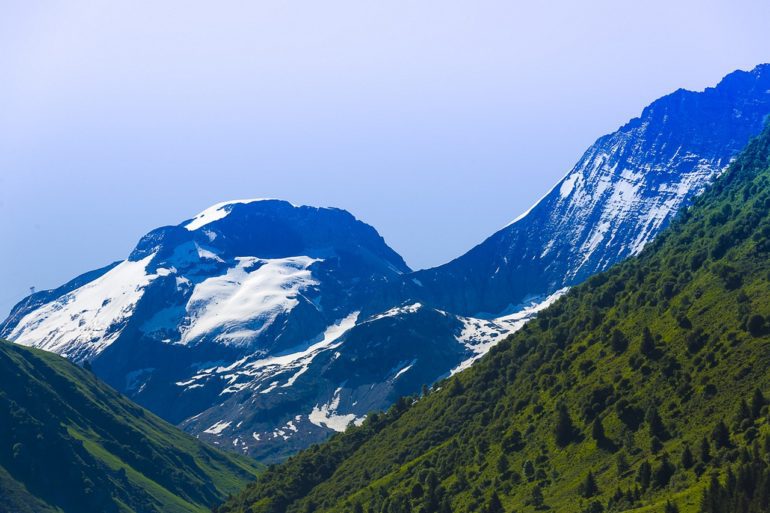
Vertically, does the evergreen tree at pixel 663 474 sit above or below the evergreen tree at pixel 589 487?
below

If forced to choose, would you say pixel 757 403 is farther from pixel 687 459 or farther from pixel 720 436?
pixel 687 459

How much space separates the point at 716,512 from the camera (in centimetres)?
14512

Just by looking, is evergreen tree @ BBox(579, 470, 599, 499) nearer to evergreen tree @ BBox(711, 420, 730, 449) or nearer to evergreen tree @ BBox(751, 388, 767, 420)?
evergreen tree @ BBox(711, 420, 730, 449)

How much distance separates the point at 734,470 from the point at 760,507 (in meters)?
20.9

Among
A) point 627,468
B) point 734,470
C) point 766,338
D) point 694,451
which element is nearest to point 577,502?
point 627,468

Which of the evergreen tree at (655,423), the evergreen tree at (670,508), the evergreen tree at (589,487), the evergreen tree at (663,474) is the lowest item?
the evergreen tree at (670,508)

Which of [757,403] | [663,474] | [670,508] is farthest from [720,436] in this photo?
[670,508]

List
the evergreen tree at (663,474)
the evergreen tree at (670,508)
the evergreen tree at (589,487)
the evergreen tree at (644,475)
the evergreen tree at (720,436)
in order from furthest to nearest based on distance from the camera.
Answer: the evergreen tree at (589,487), the evergreen tree at (644,475), the evergreen tree at (663,474), the evergreen tree at (720,436), the evergreen tree at (670,508)

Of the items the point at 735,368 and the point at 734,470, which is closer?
the point at 734,470

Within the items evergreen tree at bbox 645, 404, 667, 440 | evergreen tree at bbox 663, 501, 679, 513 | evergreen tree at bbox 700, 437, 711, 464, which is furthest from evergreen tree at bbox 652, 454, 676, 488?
evergreen tree at bbox 663, 501, 679, 513

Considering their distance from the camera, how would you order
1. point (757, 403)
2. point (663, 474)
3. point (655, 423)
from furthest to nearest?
point (655, 423), point (757, 403), point (663, 474)

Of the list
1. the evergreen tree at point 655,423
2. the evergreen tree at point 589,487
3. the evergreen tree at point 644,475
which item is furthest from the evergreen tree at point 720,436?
the evergreen tree at point 589,487

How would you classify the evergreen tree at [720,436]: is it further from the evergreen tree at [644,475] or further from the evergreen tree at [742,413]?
the evergreen tree at [644,475]

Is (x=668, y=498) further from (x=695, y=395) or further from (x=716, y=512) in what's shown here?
(x=695, y=395)
